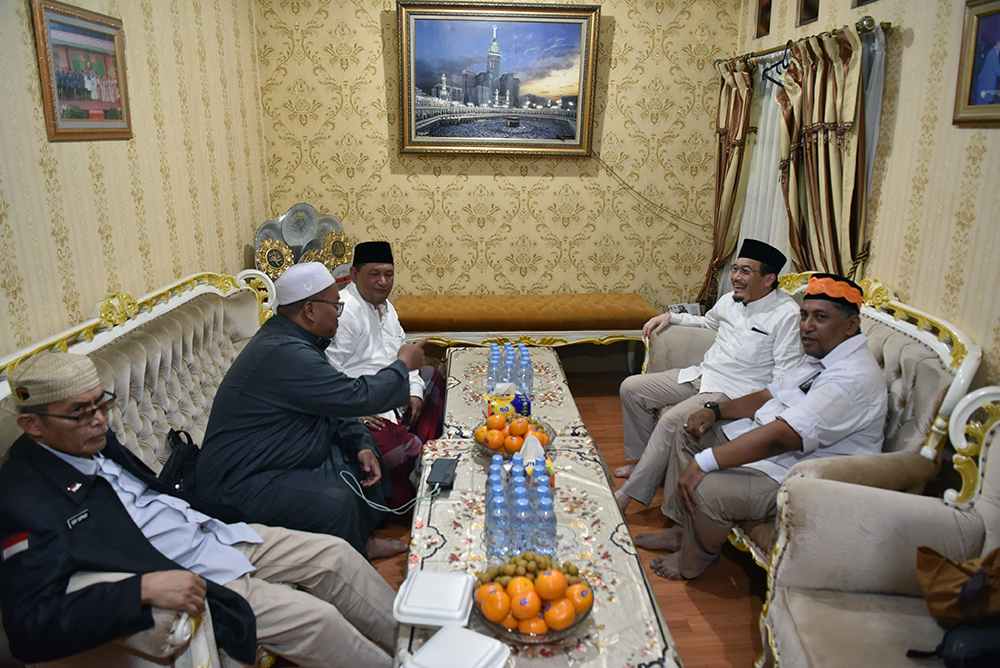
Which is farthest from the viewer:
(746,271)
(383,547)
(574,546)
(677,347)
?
(677,347)

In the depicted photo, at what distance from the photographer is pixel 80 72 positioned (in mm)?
2584

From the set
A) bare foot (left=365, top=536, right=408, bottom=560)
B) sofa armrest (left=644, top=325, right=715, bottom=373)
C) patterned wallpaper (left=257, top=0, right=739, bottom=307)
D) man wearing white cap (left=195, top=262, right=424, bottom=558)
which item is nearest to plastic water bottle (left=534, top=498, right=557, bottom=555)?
man wearing white cap (left=195, top=262, right=424, bottom=558)

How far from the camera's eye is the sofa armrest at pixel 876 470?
229cm

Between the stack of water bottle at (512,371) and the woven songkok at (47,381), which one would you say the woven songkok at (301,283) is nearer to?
the woven songkok at (47,381)

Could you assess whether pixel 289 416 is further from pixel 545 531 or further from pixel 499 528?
pixel 545 531

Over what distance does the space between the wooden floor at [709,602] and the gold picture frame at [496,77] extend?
2.82 m

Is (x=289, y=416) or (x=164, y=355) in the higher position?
(x=164, y=355)

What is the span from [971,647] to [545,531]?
1111 mm

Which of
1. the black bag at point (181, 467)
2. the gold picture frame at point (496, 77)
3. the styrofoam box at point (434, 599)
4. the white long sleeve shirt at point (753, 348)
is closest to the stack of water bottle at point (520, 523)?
the styrofoam box at point (434, 599)

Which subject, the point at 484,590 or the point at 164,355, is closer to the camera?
the point at 484,590

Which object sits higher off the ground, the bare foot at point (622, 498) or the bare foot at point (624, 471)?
the bare foot at point (622, 498)

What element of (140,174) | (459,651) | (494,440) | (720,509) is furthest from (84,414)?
(720,509)

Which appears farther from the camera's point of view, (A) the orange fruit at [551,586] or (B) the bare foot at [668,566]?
(B) the bare foot at [668,566]

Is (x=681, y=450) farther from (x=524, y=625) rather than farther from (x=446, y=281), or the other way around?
(x=446, y=281)
